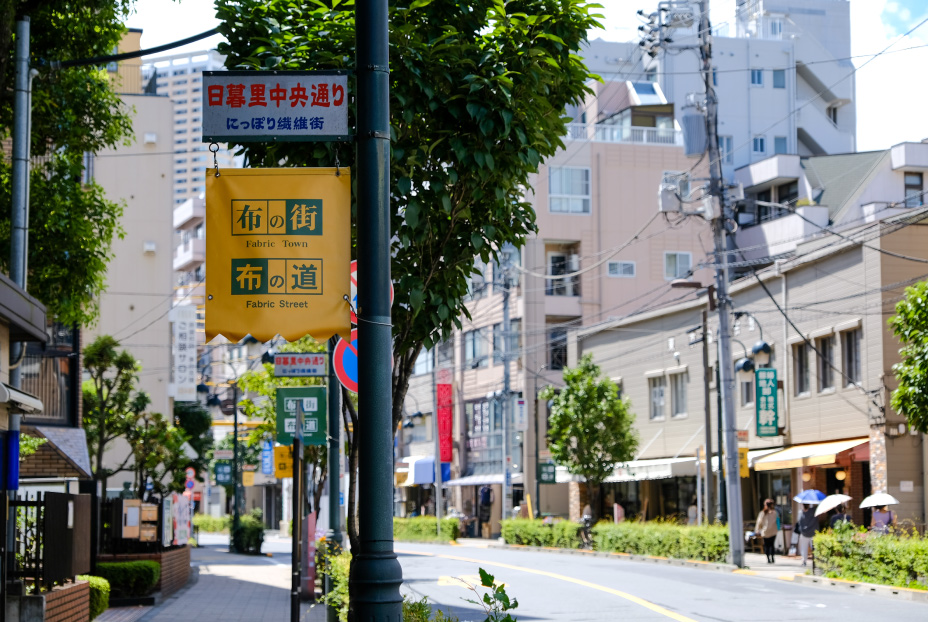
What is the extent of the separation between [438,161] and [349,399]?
246cm

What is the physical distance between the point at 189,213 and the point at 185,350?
3733 centimetres

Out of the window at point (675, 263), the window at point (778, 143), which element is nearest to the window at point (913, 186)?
the window at point (675, 263)

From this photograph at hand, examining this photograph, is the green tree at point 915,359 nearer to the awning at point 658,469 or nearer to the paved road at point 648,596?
the paved road at point 648,596

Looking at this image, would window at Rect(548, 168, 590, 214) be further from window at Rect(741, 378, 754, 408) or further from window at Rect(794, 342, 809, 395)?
window at Rect(794, 342, 809, 395)

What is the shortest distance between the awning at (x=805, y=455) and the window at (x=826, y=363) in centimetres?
176

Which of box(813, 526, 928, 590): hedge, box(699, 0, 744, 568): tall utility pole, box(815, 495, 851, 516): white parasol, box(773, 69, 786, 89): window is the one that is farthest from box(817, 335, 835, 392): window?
box(773, 69, 786, 89): window

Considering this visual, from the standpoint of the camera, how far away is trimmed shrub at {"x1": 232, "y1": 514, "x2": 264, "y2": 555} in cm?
4547

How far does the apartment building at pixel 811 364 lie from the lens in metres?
33.5

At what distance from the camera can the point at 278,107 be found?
6.92 m

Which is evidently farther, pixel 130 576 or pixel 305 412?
pixel 130 576

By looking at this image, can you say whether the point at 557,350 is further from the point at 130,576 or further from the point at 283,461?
the point at 130,576

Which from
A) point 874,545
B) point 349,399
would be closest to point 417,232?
point 349,399

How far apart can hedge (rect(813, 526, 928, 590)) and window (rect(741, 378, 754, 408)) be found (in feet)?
49.3

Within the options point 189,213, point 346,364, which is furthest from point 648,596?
point 189,213
